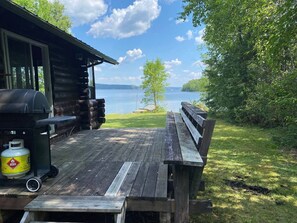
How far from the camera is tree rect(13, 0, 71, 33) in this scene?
17844 millimetres

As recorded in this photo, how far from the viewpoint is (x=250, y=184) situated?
13.3ft

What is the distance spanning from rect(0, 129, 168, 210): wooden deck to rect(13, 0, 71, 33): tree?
630 inches

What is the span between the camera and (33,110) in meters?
2.65

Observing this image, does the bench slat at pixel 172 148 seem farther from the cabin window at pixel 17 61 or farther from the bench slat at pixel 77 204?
the cabin window at pixel 17 61

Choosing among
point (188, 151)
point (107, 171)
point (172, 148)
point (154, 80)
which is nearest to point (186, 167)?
point (188, 151)

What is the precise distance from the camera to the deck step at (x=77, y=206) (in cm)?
225

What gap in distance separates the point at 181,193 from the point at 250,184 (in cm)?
218

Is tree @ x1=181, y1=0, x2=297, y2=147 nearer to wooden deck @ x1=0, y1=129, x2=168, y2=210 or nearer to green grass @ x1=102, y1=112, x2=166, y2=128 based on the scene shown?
green grass @ x1=102, y1=112, x2=166, y2=128

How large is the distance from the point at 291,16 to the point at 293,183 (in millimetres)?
2866

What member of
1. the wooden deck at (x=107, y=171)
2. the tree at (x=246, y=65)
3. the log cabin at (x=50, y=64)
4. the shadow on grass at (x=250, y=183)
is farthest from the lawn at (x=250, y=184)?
the log cabin at (x=50, y=64)

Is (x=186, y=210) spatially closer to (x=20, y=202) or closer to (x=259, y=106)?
(x=20, y=202)

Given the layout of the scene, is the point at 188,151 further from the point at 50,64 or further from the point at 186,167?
the point at 50,64

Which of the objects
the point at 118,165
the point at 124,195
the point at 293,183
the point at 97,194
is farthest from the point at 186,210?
the point at 293,183

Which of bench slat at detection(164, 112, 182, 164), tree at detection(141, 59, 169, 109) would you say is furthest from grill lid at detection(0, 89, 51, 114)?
tree at detection(141, 59, 169, 109)
